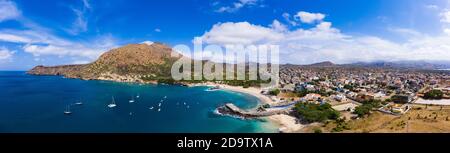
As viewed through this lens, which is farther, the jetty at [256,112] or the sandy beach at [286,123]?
the jetty at [256,112]

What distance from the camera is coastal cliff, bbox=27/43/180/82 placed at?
2803 inches

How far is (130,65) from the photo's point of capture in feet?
252

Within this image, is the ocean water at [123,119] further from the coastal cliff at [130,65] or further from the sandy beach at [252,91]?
the coastal cliff at [130,65]

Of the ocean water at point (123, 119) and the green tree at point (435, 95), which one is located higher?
the green tree at point (435, 95)

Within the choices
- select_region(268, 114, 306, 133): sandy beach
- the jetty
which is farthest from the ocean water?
the jetty

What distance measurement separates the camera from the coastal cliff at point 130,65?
71188mm

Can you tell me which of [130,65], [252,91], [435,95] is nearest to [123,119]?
[252,91]

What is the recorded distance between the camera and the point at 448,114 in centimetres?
2162

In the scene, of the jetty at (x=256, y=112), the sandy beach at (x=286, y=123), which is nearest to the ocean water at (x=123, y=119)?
the sandy beach at (x=286, y=123)

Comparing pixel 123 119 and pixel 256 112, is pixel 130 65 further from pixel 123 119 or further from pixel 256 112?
pixel 256 112

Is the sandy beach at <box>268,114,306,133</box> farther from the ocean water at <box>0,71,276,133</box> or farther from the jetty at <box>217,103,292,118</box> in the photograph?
the ocean water at <box>0,71,276,133</box>
